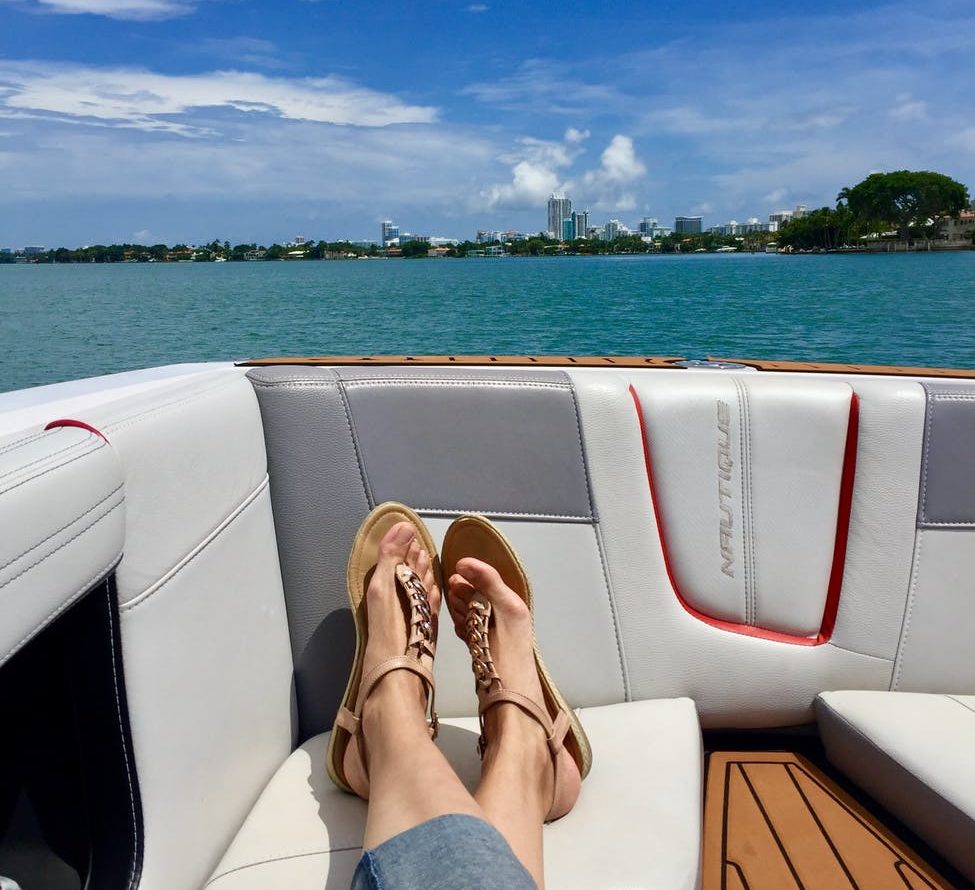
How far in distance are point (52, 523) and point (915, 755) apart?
1.33m

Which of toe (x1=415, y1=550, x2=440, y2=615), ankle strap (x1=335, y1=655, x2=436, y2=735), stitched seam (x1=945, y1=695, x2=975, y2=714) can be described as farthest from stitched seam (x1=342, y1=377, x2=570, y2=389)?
stitched seam (x1=945, y1=695, x2=975, y2=714)

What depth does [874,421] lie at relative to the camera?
1547 millimetres

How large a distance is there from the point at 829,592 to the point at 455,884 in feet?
3.33

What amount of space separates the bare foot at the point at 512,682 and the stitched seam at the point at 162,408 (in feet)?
1.66

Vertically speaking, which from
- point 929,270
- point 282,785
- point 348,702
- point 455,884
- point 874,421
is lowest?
point 929,270

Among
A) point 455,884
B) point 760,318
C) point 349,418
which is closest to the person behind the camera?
point 455,884

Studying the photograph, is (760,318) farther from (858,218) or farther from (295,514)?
(858,218)

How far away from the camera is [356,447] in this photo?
1.54m

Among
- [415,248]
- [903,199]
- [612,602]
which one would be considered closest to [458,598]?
[612,602]

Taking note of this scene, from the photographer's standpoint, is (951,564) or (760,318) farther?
(760,318)

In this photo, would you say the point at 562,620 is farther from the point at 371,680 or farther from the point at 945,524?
the point at 945,524

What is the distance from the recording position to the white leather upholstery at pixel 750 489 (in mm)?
1565

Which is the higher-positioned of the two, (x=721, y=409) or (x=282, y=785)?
(x=721, y=409)

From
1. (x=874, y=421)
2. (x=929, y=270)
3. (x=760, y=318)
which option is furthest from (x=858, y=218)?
(x=874, y=421)
